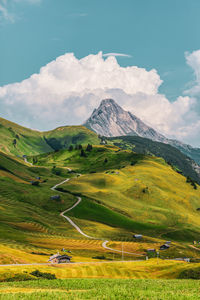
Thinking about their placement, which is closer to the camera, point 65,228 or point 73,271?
point 73,271

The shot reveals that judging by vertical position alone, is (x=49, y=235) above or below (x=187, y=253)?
above

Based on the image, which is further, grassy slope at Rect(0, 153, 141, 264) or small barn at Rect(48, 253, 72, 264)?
grassy slope at Rect(0, 153, 141, 264)

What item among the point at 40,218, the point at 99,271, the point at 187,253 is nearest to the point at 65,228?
the point at 40,218

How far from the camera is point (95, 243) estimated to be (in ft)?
502

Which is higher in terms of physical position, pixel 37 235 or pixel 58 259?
pixel 37 235

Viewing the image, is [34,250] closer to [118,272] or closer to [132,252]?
[118,272]

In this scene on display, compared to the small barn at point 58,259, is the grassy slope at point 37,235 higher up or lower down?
higher up

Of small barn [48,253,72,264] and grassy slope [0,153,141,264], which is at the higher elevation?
grassy slope [0,153,141,264]

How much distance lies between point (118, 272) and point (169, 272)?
557 inches

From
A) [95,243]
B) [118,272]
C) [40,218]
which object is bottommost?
[118,272]

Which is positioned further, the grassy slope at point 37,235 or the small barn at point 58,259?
the grassy slope at point 37,235

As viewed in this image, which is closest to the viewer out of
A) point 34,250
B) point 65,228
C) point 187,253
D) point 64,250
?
point 34,250

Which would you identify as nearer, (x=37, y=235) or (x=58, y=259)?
(x=58, y=259)

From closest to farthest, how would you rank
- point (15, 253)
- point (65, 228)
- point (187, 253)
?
point (15, 253) → point (187, 253) → point (65, 228)
